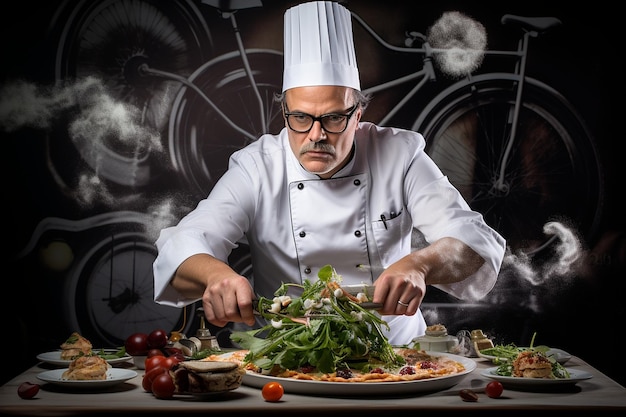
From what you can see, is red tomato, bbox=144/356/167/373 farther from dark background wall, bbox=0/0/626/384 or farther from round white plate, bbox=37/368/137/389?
dark background wall, bbox=0/0/626/384

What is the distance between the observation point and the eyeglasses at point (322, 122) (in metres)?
3.35

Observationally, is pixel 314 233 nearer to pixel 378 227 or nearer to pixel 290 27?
pixel 378 227

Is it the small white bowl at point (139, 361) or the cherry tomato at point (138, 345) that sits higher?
the cherry tomato at point (138, 345)

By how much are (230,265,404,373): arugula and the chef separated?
2.53ft

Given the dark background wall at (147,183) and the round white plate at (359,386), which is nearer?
the round white plate at (359,386)

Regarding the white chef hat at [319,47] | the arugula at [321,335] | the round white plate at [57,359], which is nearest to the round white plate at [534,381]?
the arugula at [321,335]

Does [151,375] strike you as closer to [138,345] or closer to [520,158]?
[138,345]

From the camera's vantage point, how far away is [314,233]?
3.64 m

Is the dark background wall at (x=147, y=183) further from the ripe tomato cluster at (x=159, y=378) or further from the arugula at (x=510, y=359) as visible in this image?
the ripe tomato cluster at (x=159, y=378)

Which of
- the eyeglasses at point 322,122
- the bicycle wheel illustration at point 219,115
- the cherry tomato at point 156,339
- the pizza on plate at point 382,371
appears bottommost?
the pizza on plate at point 382,371

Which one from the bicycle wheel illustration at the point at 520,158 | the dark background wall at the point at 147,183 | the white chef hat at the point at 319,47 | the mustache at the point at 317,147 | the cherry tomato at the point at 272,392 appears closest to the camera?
the cherry tomato at the point at 272,392

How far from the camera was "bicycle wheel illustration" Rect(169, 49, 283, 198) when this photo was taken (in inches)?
192

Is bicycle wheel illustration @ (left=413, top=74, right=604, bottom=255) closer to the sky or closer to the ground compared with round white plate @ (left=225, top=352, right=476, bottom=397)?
closer to the sky

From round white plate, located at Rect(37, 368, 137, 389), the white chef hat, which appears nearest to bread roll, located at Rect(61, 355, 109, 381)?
round white plate, located at Rect(37, 368, 137, 389)
